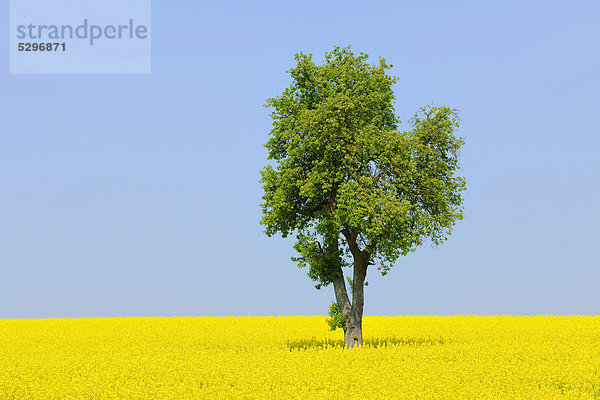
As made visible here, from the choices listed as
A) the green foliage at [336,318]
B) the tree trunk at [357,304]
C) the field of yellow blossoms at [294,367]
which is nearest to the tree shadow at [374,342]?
the field of yellow blossoms at [294,367]

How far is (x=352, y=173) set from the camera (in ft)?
91.9

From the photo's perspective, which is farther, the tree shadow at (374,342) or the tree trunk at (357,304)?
the tree shadow at (374,342)

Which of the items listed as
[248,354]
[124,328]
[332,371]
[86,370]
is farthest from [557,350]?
[124,328]

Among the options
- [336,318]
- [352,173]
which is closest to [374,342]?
[336,318]

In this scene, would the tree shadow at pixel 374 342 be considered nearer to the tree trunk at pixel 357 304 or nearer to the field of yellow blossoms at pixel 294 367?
the field of yellow blossoms at pixel 294 367

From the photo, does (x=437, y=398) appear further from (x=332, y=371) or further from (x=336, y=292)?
(x=336, y=292)

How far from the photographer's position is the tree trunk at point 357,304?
95.3ft

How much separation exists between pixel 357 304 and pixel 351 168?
6.69 m

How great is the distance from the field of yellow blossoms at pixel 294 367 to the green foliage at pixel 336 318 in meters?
2.48

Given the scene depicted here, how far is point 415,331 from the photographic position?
39219 mm

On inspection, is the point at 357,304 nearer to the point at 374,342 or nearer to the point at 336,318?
the point at 336,318

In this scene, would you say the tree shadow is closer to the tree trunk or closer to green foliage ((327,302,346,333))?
green foliage ((327,302,346,333))

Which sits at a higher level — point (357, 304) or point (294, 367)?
point (357, 304)

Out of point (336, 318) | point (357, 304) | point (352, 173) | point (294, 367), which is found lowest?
point (294, 367)
